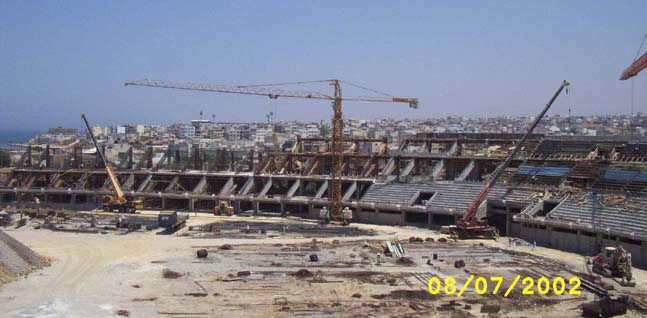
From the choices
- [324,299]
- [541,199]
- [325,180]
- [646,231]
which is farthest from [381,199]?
[324,299]

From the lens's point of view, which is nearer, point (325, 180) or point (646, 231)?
point (646, 231)

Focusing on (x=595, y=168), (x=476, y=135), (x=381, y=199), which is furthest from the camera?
(x=476, y=135)

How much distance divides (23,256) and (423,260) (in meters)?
22.5

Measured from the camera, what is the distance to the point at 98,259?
141 ft

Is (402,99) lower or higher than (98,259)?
higher

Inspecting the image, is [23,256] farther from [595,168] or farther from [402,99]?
[402,99]

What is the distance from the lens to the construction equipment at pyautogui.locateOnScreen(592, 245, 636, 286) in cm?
3706

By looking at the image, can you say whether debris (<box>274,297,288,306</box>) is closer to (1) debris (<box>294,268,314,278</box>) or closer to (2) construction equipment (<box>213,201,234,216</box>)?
(1) debris (<box>294,268,314,278</box>)

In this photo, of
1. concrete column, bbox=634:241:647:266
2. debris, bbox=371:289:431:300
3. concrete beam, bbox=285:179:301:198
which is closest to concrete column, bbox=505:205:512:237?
concrete column, bbox=634:241:647:266

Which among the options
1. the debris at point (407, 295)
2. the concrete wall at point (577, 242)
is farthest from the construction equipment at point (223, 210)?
the debris at point (407, 295)
